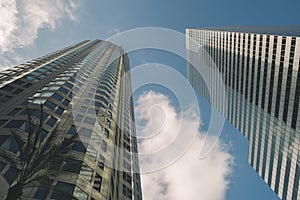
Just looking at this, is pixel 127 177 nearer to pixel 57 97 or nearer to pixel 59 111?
pixel 59 111

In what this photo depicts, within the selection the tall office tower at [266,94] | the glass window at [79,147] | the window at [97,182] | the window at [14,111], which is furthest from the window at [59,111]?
the tall office tower at [266,94]

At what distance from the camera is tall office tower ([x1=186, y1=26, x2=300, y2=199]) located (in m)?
56.2

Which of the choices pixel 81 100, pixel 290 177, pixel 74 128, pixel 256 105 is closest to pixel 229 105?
pixel 256 105

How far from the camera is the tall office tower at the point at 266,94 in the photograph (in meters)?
56.2

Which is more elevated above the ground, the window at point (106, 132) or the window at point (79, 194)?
the window at point (106, 132)

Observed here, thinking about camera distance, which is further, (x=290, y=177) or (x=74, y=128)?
(x=290, y=177)

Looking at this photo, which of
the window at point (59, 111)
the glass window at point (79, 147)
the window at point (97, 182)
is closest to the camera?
the window at point (97, 182)

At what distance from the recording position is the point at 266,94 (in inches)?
2611

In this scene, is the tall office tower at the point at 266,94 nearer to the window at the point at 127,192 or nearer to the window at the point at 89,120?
the window at the point at 127,192

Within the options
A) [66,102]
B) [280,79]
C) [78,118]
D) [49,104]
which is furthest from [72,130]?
[280,79]

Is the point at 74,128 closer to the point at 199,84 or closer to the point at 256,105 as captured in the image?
the point at 256,105

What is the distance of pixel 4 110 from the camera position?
3039cm

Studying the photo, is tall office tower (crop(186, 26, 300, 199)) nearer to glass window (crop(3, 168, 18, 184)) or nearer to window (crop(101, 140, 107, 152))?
window (crop(101, 140, 107, 152))

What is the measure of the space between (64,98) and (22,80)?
9.27 metres
